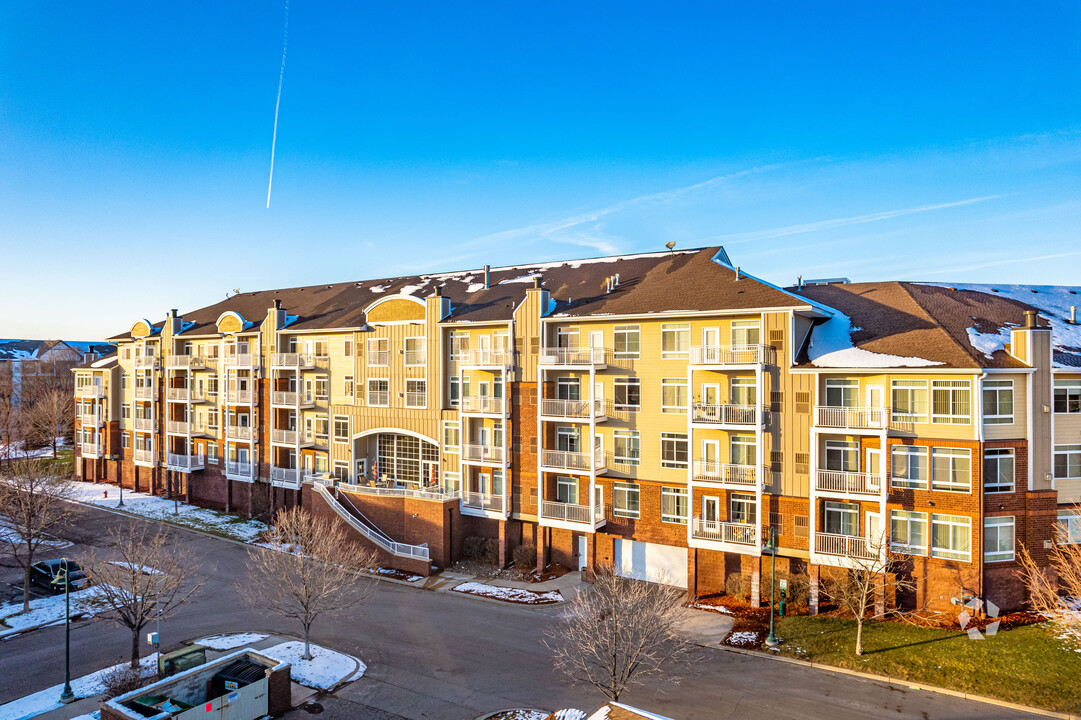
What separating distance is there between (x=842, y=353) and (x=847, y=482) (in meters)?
5.31

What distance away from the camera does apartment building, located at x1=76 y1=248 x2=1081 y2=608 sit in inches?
909

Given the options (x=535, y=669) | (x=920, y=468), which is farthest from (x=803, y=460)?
(x=535, y=669)

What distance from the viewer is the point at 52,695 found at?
1880 cm

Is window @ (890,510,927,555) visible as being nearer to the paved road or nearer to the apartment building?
the apartment building

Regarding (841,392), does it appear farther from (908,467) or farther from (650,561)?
(650,561)

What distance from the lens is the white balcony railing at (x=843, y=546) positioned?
2311cm

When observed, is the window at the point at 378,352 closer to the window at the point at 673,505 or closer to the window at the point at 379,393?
the window at the point at 379,393

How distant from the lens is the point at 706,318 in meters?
27.3

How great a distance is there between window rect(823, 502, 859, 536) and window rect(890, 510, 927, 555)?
130cm

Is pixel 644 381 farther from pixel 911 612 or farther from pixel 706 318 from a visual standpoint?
pixel 911 612

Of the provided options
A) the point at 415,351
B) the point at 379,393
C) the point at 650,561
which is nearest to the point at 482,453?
the point at 415,351

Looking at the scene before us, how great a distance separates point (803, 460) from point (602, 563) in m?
10.7

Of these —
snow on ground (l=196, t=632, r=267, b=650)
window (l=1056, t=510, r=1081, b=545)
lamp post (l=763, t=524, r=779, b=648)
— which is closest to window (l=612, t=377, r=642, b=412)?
lamp post (l=763, t=524, r=779, b=648)

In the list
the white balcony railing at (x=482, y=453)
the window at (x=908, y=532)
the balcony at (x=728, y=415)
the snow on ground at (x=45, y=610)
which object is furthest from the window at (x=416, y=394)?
the window at (x=908, y=532)
